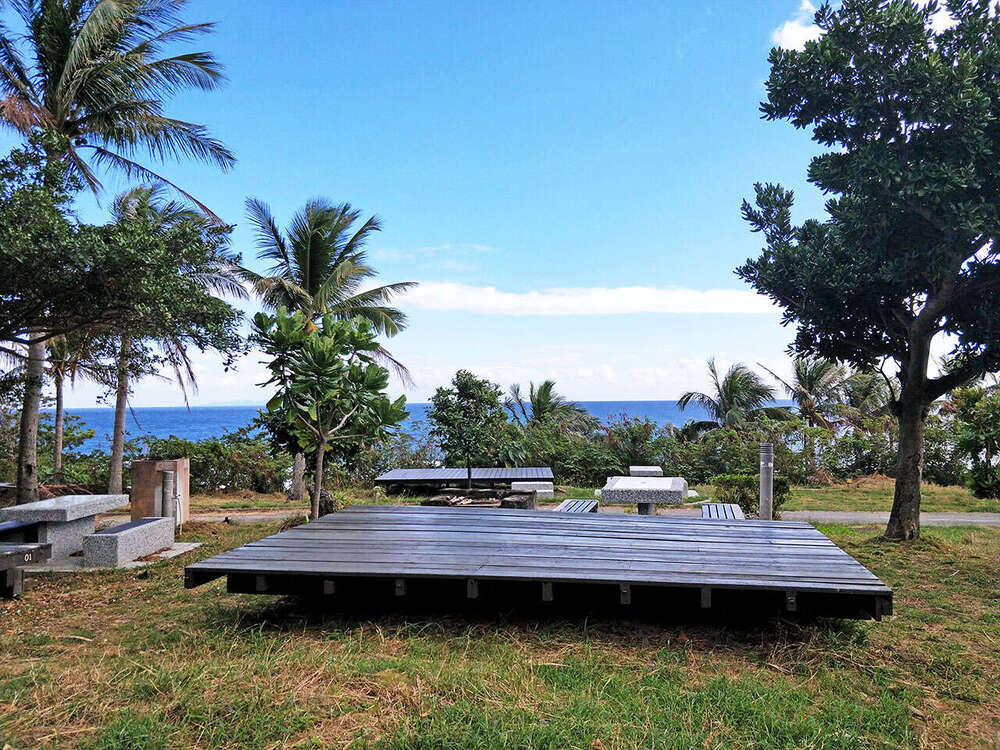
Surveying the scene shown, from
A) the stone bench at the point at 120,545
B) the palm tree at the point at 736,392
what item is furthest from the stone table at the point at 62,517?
the palm tree at the point at 736,392

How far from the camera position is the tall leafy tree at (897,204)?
245 inches

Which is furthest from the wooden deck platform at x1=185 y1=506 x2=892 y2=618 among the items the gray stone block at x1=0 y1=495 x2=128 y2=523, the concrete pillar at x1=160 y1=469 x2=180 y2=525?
the concrete pillar at x1=160 y1=469 x2=180 y2=525

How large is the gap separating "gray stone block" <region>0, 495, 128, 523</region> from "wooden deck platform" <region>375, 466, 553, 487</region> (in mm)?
5929

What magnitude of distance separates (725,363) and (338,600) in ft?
77.9

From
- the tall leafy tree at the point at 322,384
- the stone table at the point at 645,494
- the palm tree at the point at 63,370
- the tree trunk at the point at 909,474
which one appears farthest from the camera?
the palm tree at the point at 63,370

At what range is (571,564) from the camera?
15.0 ft

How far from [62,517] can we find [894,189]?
928 centimetres

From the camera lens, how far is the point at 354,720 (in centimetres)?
307

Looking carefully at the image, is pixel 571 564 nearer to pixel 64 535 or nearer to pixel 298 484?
pixel 64 535

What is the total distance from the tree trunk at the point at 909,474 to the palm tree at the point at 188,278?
829cm

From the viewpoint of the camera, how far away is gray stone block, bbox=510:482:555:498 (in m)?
12.0

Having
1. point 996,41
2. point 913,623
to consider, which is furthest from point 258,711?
point 996,41

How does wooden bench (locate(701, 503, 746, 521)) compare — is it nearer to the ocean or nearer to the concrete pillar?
the concrete pillar

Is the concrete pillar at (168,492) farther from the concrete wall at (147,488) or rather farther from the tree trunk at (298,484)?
the tree trunk at (298,484)
